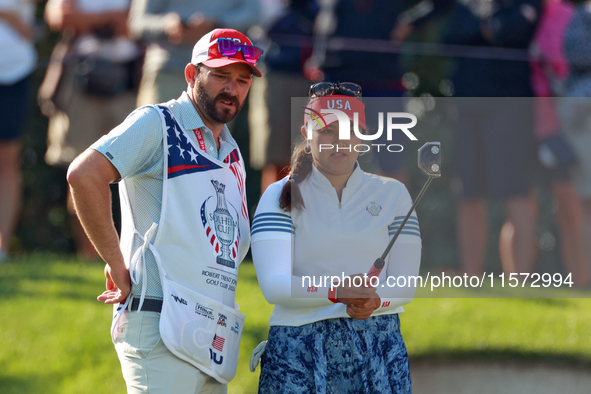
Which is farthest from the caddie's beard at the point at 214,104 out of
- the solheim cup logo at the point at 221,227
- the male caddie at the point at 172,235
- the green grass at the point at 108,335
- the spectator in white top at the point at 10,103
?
the spectator in white top at the point at 10,103

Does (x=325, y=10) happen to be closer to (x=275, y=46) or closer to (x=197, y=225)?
(x=275, y=46)

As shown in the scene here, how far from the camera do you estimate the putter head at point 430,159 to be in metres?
2.39

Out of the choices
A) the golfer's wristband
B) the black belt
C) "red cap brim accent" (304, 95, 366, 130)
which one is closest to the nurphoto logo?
"red cap brim accent" (304, 95, 366, 130)

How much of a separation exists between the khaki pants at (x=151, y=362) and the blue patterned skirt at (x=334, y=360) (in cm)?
32

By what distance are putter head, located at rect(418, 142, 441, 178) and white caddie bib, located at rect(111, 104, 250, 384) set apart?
82cm

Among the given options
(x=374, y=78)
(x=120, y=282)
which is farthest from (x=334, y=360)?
(x=374, y=78)

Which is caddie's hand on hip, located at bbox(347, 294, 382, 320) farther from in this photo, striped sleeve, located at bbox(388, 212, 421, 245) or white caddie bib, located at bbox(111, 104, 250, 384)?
white caddie bib, located at bbox(111, 104, 250, 384)

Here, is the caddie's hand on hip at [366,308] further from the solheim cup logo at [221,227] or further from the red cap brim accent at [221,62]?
the red cap brim accent at [221,62]

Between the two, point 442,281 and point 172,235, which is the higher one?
point 172,235

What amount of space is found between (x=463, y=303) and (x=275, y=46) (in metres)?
2.60

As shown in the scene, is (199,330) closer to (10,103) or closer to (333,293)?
(333,293)

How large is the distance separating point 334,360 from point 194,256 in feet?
2.12

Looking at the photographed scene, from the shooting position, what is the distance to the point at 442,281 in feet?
8.78

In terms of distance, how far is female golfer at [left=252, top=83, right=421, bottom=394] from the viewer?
8.44 feet
